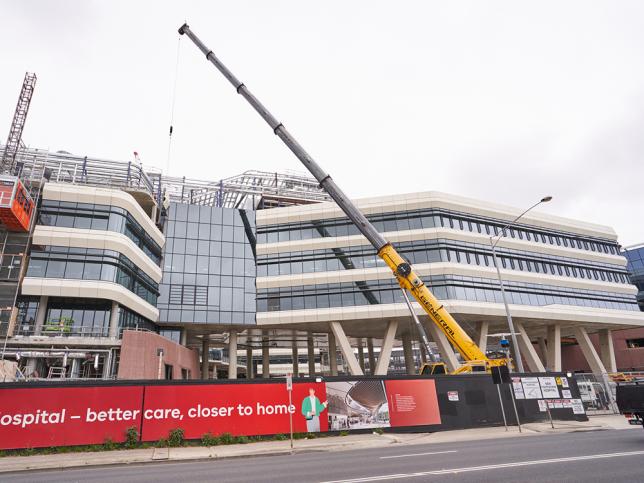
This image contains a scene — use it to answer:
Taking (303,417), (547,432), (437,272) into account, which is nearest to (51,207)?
(303,417)

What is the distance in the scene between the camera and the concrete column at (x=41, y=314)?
30028mm

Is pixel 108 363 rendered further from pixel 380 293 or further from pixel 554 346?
pixel 554 346

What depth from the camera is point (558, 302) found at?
4494 centimetres

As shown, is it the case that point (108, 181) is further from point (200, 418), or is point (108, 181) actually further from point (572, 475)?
point (572, 475)

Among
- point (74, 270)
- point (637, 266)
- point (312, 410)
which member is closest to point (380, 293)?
point (312, 410)

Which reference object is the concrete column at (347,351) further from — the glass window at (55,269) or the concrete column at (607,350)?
the concrete column at (607,350)

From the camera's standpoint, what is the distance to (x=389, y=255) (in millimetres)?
25328

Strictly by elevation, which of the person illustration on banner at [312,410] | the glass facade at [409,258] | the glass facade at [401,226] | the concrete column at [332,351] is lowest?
the person illustration on banner at [312,410]

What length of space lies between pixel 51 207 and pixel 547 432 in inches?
1471

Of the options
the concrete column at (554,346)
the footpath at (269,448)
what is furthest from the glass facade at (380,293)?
the footpath at (269,448)

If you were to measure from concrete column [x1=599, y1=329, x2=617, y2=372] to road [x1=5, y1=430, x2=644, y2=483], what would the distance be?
4778 centimetres

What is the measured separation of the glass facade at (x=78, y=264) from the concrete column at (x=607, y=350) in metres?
57.3

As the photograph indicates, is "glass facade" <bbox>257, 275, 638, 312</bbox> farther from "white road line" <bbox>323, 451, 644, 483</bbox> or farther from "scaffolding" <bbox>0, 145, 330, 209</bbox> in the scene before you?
"white road line" <bbox>323, 451, 644, 483</bbox>

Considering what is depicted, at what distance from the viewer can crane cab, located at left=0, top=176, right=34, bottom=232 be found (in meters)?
28.3
